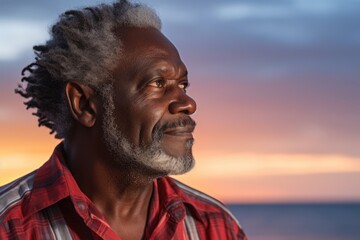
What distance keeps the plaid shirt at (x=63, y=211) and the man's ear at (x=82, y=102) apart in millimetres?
192

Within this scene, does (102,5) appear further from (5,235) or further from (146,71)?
(5,235)

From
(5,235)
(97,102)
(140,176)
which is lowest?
(5,235)

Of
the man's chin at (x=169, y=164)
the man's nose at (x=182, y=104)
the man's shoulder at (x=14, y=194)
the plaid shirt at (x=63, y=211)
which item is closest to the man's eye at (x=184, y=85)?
the man's nose at (x=182, y=104)

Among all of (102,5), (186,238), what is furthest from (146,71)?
(186,238)

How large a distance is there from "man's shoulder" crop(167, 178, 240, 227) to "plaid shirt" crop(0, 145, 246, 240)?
56 mm

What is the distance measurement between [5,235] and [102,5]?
1150mm

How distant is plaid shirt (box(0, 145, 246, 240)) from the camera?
3.87 metres

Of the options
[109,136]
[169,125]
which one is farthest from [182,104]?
[109,136]

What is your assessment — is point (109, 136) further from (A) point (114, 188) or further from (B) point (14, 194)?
(B) point (14, 194)

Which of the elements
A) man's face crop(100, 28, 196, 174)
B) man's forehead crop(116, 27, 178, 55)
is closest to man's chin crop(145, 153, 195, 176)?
man's face crop(100, 28, 196, 174)

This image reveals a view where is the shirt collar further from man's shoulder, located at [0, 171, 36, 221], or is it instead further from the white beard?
the white beard

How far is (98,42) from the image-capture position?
403 cm

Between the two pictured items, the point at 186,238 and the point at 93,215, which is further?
the point at 186,238

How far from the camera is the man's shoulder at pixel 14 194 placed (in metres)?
3.88
